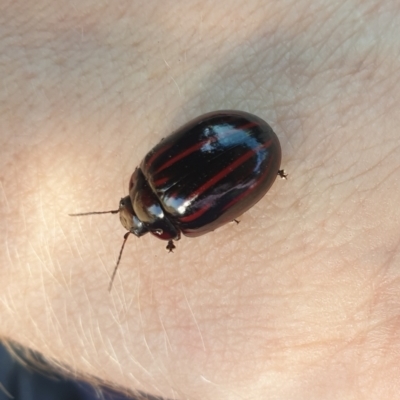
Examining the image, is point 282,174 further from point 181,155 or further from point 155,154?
point 155,154

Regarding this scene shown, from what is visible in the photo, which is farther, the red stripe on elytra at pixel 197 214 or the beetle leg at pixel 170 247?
the beetle leg at pixel 170 247

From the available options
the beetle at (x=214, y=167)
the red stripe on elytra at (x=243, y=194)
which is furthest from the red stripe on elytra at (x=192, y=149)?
the red stripe on elytra at (x=243, y=194)

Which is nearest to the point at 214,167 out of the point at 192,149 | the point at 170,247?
the point at 192,149

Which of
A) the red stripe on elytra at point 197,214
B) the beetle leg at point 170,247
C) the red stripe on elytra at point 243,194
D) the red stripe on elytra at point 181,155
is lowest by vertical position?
the beetle leg at point 170,247

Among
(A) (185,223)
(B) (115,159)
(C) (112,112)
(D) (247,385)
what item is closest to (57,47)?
(C) (112,112)

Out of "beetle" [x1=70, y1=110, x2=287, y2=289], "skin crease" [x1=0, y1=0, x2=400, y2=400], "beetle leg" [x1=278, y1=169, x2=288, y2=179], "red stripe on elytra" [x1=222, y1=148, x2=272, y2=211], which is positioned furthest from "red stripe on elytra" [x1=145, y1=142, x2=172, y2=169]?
"beetle leg" [x1=278, y1=169, x2=288, y2=179]

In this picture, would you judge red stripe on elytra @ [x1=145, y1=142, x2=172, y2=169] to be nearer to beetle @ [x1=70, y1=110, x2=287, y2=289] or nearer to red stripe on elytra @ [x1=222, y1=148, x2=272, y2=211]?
beetle @ [x1=70, y1=110, x2=287, y2=289]

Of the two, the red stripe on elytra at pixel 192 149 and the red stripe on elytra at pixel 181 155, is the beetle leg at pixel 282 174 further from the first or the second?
the red stripe on elytra at pixel 181 155

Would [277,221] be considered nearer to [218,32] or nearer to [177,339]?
[177,339]
